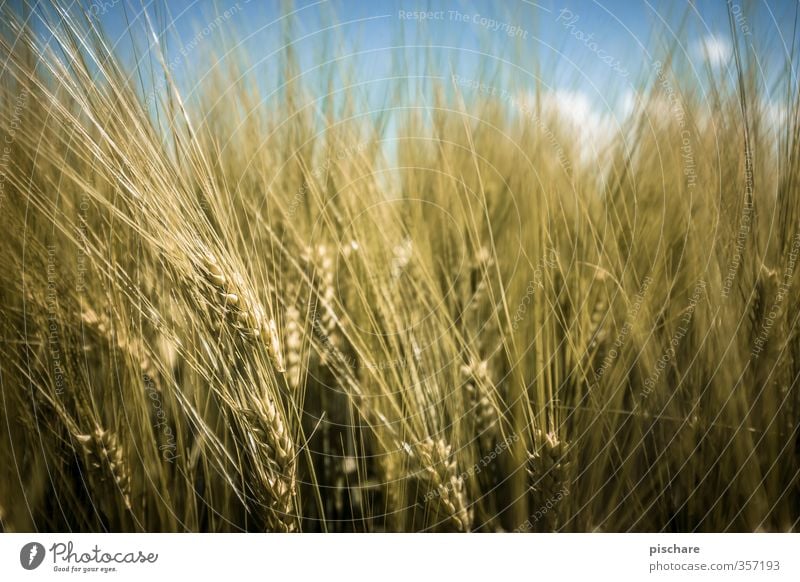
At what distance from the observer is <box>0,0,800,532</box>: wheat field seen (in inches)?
27.9

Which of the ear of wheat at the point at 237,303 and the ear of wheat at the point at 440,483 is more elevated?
the ear of wheat at the point at 237,303

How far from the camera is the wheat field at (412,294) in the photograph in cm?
71

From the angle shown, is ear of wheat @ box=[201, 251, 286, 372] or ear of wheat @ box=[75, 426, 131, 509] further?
ear of wheat @ box=[75, 426, 131, 509]

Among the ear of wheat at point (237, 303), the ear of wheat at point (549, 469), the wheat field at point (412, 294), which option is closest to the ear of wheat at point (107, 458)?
the wheat field at point (412, 294)

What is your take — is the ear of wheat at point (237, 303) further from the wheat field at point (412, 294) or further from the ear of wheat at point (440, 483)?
the ear of wheat at point (440, 483)

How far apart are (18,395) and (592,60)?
3.39ft

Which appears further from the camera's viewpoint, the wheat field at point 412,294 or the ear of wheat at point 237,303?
the wheat field at point 412,294

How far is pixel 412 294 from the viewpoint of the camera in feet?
2.34

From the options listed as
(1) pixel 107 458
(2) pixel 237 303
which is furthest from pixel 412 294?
(1) pixel 107 458

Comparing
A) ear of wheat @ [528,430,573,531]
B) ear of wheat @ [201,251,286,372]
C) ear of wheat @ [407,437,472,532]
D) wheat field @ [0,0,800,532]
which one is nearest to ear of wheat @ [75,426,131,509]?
wheat field @ [0,0,800,532]

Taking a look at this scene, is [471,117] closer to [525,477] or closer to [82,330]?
[525,477]

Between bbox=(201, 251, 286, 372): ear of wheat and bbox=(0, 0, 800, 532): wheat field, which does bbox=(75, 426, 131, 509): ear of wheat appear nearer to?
bbox=(0, 0, 800, 532): wheat field

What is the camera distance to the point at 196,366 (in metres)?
0.69

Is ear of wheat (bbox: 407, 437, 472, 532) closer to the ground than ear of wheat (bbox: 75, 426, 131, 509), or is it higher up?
closer to the ground
